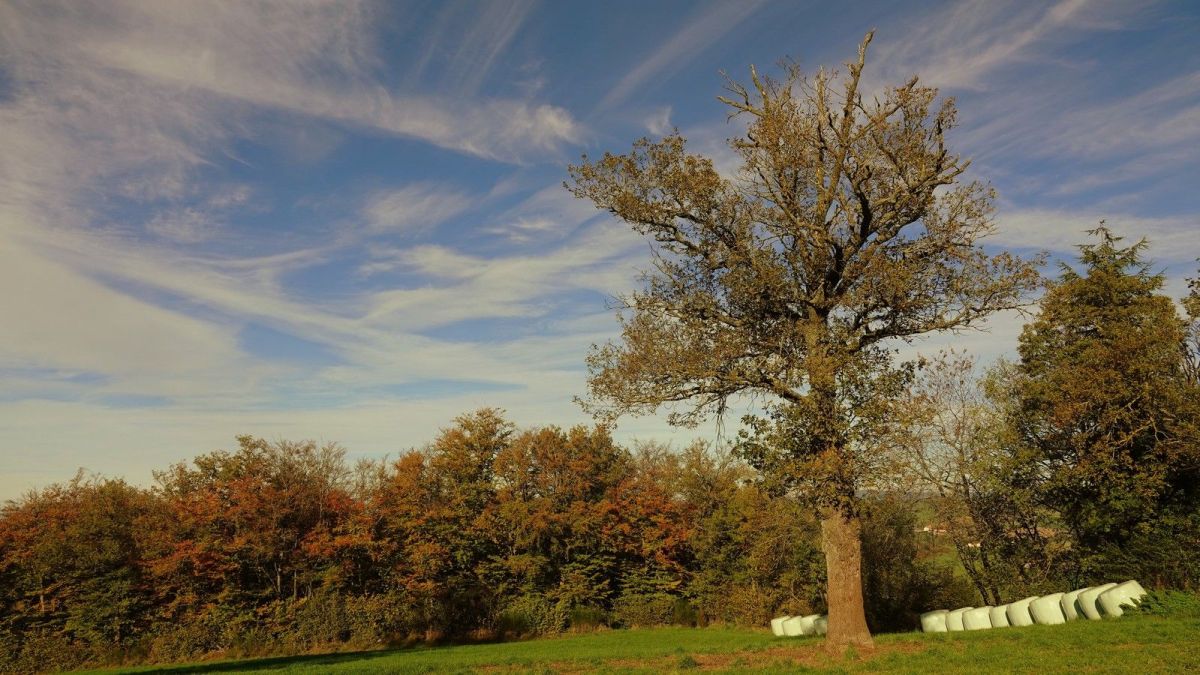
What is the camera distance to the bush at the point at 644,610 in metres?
38.1

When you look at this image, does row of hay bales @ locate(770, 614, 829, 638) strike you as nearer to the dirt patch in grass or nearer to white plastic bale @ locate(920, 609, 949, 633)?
white plastic bale @ locate(920, 609, 949, 633)

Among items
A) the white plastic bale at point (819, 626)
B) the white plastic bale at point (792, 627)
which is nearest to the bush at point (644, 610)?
the white plastic bale at point (792, 627)

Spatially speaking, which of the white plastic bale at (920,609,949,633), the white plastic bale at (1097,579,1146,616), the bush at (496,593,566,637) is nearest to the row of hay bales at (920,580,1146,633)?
the white plastic bale at (1097,579,1146,616)

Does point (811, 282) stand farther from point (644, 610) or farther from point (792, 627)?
point (644, 610)

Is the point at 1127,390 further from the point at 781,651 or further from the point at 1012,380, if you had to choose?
the point at 781,651

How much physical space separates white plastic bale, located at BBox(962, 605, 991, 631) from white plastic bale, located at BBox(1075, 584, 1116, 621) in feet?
7.60

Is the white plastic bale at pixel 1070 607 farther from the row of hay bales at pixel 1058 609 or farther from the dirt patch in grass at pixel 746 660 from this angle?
the dirt patch in grass at pixel 746 660

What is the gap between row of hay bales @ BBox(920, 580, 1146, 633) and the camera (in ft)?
58.5

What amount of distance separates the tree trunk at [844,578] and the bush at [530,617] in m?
23.0

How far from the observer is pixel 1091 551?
2559cm

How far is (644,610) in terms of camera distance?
38.2 m

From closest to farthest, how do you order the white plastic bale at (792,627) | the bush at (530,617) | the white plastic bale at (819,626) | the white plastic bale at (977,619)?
1. the white plastic bale at (977,619)
2. the white plastic bale at (819,626)
3. the white plastic bale at (792,627)
4. the bush at (530,617)

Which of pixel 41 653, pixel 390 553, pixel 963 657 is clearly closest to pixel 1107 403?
pixel 963 657

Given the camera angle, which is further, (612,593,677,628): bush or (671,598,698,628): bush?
(671,598,698,628): bush
